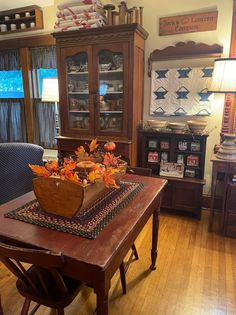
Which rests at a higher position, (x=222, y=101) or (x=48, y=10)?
(x=48, y=10)

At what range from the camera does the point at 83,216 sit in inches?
48.2

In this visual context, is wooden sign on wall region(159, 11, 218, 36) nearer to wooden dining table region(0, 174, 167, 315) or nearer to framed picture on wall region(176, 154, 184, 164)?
framed picture on wall region(176, 154, 184, 164)

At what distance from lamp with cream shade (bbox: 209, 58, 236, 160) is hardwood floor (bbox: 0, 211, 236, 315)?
82 centimetres

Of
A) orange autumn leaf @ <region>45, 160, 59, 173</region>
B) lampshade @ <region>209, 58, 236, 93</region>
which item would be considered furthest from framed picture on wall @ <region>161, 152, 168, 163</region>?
orange autumn leaf @ <region>45, 160, 59, 173</region>

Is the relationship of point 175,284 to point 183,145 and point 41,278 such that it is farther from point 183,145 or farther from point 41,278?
point 183,145

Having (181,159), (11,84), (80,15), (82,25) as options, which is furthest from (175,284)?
(11,84)

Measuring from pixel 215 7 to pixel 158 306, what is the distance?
9.13 ft

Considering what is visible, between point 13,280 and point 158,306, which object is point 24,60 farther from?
point 158,306

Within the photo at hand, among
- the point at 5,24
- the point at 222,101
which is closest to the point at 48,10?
the point at 5,24

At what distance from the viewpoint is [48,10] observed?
138 inches

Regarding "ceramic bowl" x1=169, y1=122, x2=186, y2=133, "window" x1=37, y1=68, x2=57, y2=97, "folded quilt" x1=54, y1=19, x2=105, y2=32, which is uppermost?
"folded quilt" x1=54, y1=19, x2=105, y2=32

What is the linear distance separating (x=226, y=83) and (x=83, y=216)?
1819 mm

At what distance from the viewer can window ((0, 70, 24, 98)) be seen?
3.93 metres

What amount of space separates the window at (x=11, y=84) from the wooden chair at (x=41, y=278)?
11.0ft
